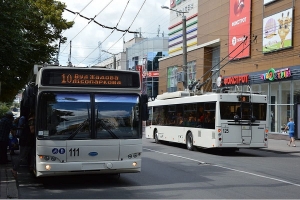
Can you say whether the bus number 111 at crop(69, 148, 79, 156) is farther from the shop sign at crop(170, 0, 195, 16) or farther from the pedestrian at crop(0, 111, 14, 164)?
the shop sign at crop(170, 0, 195, 16)

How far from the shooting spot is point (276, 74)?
3256 cm

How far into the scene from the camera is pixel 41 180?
39.0 feet

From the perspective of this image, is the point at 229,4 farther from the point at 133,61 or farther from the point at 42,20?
the point at 133,61

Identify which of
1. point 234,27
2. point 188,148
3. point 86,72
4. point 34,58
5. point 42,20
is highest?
Answer: point 234,27

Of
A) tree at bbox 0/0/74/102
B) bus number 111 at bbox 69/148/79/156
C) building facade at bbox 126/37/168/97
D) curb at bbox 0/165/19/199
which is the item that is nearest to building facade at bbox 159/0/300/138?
tree at bbox 0/0/74/102

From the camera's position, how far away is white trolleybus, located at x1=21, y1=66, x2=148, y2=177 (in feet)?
33.9

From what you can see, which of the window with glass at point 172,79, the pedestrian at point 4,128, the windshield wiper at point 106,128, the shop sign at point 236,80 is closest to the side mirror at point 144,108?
the windshield wiper at point 106,128

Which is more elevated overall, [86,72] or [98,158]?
[86,72]

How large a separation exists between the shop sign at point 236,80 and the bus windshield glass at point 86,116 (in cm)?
2702

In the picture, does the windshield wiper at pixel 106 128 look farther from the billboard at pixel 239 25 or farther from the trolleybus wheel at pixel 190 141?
the billboard at pixel 239 25

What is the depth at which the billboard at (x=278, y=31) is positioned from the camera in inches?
1225

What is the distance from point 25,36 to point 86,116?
786cm

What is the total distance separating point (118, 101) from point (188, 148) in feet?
40.7

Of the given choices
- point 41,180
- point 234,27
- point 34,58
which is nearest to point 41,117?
point 41,180
